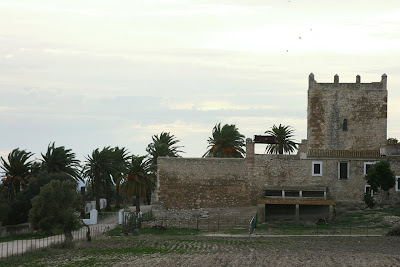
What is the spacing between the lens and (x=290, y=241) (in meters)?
44.0

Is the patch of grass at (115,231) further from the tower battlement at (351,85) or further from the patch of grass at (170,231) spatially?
the tower battlement at (351,85)

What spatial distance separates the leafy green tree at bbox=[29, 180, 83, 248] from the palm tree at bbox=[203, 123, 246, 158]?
25.0m

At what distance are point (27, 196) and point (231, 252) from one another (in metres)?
24.3

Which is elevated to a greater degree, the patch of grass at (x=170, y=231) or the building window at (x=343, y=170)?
the building window at (x=343, y=170)

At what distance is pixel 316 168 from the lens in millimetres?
56906

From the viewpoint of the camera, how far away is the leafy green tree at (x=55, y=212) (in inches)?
1656

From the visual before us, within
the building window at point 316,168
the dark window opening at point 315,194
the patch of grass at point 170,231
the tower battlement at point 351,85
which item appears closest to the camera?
the patch of grass at point 170,231

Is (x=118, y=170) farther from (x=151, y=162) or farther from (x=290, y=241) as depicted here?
(x=290, y=241)

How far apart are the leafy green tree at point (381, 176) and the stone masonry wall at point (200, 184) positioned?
951 centimetres

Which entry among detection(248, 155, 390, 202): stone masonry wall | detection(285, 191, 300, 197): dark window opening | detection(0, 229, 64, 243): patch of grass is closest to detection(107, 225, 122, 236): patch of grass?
detection(0, 229, 64, 243): patch of grass

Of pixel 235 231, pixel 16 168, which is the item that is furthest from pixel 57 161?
pixel 235 231

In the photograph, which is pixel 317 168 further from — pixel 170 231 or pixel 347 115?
pixel 170 231

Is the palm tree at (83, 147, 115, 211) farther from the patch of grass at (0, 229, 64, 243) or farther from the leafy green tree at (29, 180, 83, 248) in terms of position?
the leafy green tree at (29, 180, 83, 248)

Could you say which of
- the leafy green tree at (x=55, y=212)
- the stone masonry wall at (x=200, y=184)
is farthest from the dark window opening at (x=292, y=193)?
the leafy green tree at (x=55, y=212)
